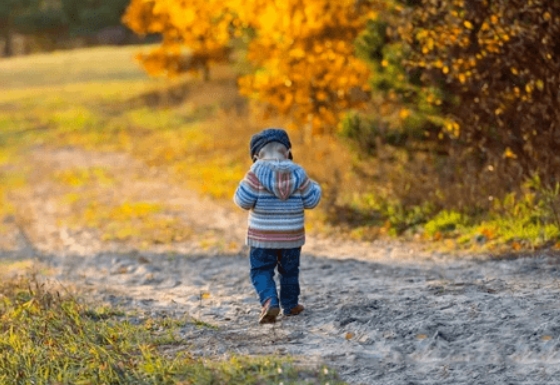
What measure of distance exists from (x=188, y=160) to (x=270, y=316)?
14264 millimetres

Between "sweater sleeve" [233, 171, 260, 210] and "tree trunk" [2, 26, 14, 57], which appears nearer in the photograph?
"sweater sleeve" [233, 171, 260, 210]

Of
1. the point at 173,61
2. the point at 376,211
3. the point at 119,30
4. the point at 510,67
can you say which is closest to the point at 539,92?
the point at 510,67

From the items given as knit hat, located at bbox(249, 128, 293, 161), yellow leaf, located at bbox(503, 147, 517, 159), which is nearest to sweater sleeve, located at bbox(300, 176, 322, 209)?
knit hat, located at bbox(249, 128, 293, 161)

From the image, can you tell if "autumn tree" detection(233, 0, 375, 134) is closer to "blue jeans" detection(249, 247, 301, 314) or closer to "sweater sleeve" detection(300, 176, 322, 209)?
"sweater sleeve" detection(300, 176, 322, 209)

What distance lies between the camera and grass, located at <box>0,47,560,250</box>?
37.7 feet

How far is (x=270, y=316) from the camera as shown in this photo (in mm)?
7465

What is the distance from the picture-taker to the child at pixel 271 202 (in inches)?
293

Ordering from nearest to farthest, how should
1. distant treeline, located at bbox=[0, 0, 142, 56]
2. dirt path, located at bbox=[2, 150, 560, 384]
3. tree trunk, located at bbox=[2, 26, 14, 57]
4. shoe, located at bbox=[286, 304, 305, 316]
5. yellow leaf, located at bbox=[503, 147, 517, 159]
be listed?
1. dirt path, located at bbox=[2, 150, 560, 384]
2. shoe, located at bbox=[286, 304, 305, 316]
3. yellow leaf, located at bbox=[503, 147, 517, 159]
4. distant treeline, located at bbox=[0, 0, 142, 56]
5. tree trunk, located at bbox=[2, 26, 14, 57]

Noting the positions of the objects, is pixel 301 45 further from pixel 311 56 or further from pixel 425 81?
pixel 425 81

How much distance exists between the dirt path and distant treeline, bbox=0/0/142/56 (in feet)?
161

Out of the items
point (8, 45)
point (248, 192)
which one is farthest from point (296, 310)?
point (8, 45)

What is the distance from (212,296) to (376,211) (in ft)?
14.0

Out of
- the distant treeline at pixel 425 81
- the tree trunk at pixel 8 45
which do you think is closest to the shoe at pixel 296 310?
the distant treeline at pixel 425 81

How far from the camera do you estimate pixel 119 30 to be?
213 feet
